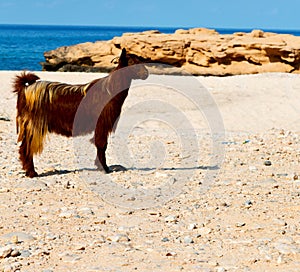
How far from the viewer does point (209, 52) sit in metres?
28.5

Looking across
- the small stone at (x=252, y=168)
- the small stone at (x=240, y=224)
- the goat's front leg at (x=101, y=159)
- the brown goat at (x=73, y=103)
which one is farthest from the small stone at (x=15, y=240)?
the small stone at (x=252, y=168)

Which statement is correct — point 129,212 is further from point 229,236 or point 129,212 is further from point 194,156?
point 194,156

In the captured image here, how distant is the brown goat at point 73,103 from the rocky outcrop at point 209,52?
19.2 meters

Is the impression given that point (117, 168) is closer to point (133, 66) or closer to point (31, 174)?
point (31, 174)

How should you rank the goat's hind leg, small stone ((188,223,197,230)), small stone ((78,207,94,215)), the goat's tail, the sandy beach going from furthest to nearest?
the goat's hind leg < the goat's tail < small stone ((78,207,94,215)) < small stone ((188,223,197,230)) < the sandy beach

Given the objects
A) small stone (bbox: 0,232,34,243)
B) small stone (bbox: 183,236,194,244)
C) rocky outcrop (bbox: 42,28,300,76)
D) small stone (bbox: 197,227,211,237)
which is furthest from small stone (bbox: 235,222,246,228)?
rocky outcrop (bbox: 42,28,300,76)

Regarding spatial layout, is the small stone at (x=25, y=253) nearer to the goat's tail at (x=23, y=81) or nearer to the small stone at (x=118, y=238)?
the small stone at (x=118, y=238)

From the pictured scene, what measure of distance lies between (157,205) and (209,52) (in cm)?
2206

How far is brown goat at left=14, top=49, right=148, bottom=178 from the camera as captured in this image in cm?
803

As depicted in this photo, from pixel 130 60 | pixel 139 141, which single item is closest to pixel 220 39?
pixel 139 141

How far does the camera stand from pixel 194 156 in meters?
9.94

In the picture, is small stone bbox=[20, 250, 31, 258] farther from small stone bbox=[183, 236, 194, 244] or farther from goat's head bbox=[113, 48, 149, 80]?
goat's head bbox=[113, 48, 149, 80]

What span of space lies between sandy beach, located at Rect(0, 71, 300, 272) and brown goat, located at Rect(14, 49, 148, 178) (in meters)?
0.68

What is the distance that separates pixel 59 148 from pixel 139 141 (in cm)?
161
